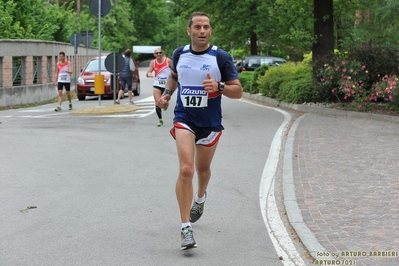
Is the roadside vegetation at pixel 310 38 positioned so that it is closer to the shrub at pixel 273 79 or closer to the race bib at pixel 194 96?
the shrub at pixel 273 79

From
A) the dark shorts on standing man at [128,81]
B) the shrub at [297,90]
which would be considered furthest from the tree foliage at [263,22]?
the dark shorts on standing man at [128,81]

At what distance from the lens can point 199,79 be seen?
6652mm

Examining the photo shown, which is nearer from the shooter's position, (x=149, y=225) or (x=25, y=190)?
(x=149, y=225)

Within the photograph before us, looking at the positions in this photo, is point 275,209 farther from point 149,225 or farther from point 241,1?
point 241,1

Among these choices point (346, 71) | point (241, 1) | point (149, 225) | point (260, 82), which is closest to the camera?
point (149, 225)

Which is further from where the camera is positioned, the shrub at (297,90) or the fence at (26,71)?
the fence at (26,71)

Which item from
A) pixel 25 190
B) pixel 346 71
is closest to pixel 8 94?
pixel 346 71

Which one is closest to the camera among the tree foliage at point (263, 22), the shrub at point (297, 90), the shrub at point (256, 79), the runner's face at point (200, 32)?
the runner's face at point (200, 32)

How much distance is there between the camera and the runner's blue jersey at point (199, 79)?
6648mm

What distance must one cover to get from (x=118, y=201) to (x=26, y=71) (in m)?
21.0

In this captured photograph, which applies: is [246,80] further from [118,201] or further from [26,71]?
[118,201]

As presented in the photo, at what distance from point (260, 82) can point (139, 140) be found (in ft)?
51.2

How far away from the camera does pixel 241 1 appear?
3806 cm

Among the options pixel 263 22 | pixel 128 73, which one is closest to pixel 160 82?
pixel 128 73
